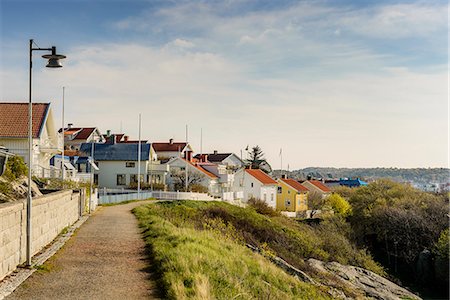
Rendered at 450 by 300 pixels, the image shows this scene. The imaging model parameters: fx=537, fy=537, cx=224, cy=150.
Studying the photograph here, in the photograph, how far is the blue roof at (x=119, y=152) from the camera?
210 ft

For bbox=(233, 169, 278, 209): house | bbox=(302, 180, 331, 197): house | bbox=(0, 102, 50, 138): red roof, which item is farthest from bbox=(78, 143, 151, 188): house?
bbox=(302, 180, 331, 197): house

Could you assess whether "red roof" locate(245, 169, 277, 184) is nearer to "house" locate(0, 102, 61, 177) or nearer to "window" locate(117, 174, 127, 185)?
"window" locate(117, 174, 127, 185)

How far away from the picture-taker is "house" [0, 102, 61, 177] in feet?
122

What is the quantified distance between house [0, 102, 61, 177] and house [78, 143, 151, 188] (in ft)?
73.6

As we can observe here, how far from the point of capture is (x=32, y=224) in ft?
46.2

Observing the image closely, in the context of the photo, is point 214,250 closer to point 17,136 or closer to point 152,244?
point 152,244

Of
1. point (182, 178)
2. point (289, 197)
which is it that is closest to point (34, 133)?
point (182, 178)

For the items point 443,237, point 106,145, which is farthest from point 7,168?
point 106,145

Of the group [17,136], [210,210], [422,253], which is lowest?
[422,253]

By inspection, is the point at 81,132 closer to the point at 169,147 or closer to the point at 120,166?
the point at 169,147

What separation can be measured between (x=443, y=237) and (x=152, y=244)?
27.9m

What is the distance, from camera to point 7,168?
885 inches

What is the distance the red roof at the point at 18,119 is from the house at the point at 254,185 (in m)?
34.8

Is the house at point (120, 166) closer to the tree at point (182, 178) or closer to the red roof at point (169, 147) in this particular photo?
the tree at point (182, 178)
